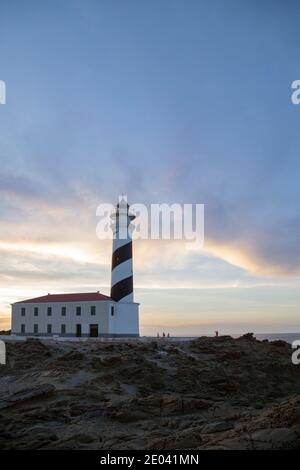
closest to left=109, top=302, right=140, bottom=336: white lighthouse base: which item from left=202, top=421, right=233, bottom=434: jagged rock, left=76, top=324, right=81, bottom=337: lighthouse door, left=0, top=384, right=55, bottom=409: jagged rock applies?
left=76, top=324, right=81, bottom=337: lighthouse door

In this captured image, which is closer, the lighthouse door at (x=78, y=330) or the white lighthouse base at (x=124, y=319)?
the white lighthouse base at (x=124, y=319)

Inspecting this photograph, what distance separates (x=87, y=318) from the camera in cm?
3662

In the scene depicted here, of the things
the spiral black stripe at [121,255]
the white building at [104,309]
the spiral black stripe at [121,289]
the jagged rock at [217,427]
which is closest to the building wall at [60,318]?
the white building at [104,309]

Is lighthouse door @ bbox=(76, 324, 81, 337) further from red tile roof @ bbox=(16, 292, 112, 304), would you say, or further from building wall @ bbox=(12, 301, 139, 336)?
red tile roof @ bbox=(16, 292, 112, 304)

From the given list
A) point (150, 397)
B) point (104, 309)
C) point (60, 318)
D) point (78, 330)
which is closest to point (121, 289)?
point (104, 309)

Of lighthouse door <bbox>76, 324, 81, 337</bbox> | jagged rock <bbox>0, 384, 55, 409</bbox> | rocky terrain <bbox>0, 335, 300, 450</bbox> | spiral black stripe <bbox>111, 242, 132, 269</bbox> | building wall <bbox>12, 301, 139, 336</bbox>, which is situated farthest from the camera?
lighthouse door <bbox>76, 324, 81, 337</bbox>

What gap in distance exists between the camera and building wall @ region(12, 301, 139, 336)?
35.8 m

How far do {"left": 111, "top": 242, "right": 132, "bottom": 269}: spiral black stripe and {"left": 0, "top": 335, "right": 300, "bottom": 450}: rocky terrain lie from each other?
13.5 metres

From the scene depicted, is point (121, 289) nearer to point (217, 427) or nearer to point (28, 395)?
point (28, 395)

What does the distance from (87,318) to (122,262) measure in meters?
5.37

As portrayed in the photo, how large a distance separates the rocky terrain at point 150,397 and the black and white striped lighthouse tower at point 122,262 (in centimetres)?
1312

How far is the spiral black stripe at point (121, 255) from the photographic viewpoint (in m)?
36.6

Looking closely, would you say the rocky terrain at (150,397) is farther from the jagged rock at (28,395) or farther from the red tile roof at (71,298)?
the red tile roof at (71,298)
